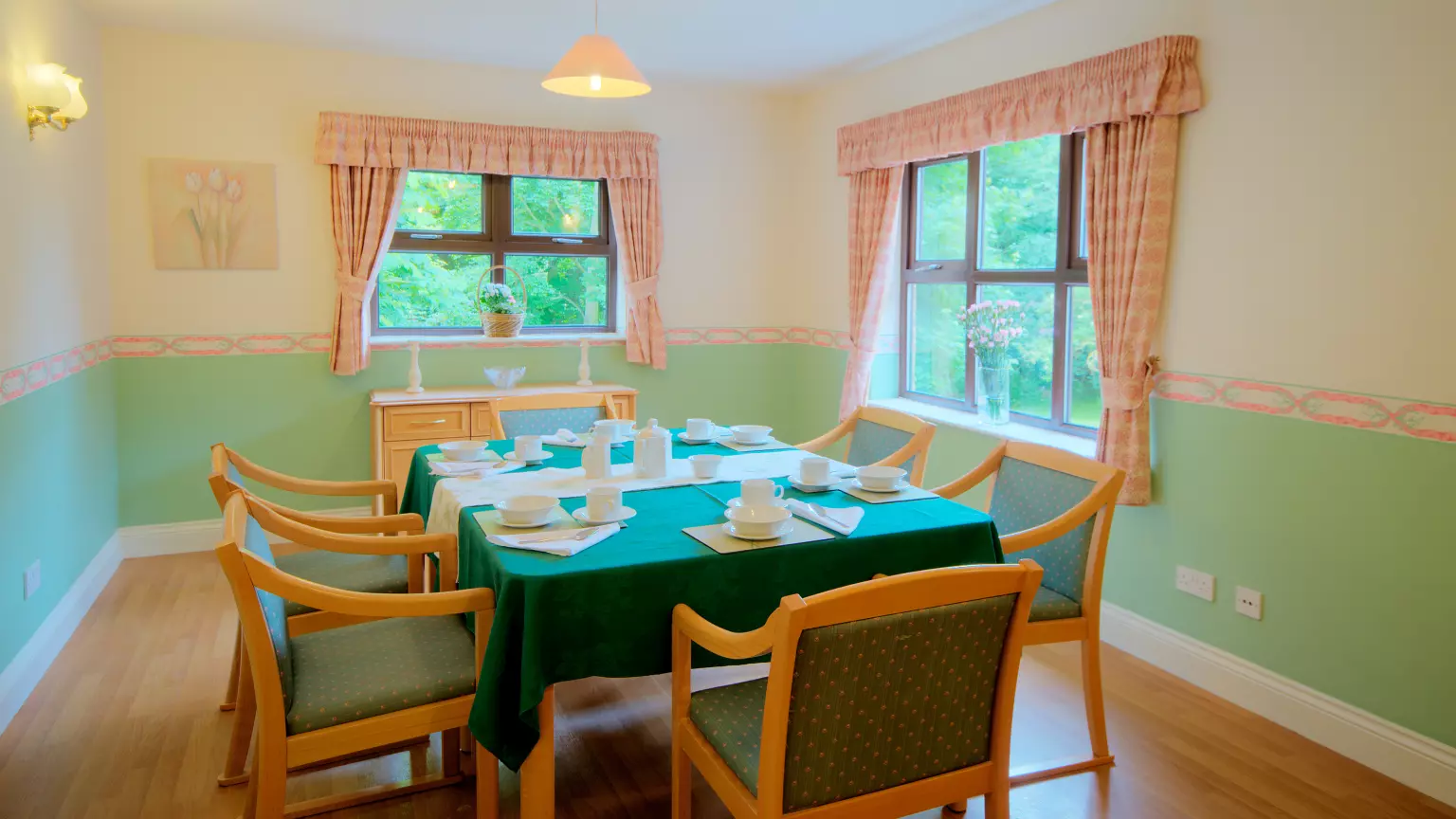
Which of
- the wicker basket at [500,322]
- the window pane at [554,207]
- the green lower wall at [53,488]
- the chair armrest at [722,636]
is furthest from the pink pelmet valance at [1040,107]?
the green lower wall at [53,488]

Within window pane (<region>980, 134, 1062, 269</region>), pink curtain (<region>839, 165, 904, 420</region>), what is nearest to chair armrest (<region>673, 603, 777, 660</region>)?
window pane (<region>980, 134, 1062, 269</region>)

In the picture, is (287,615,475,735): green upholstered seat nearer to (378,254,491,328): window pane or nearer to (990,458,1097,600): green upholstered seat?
(990,458,1097,600): green upholstered seat

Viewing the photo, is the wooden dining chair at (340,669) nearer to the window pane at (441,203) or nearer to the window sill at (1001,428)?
the window sill at (1001,428)

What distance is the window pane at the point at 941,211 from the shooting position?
477cm

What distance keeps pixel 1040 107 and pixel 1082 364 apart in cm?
107

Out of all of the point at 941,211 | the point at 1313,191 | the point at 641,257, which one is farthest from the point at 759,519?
the point at 641,257

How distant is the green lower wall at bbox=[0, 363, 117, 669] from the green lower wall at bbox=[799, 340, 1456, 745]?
3858 mm

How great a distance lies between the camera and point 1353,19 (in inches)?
113

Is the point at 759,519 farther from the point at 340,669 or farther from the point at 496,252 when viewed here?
the point at 496,252

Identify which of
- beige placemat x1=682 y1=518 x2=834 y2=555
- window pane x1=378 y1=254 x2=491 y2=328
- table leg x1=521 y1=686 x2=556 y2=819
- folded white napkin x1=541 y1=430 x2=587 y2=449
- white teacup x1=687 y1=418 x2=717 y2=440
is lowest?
table leg x1=521 y1=686 x2=556 y2=819

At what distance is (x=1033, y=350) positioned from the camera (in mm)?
4344

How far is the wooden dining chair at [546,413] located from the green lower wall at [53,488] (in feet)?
5.15

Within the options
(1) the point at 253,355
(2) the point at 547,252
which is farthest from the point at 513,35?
(1) the point at 253,355

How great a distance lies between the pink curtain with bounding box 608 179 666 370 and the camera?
5.49 metres
